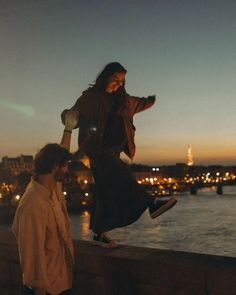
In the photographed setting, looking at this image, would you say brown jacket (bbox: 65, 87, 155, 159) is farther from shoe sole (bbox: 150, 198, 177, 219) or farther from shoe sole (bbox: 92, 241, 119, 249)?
shoe sole (bbox: 92, 241, 119, 249)

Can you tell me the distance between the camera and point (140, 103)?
4.09m

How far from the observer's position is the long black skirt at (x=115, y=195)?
368 centimetres

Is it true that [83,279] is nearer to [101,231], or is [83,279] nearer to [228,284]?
[101,231]

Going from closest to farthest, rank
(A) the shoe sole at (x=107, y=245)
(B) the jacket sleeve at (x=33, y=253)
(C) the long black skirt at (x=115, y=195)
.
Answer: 1. (B) the jacket sleeve at (x=33, y=253)
2. (C) the long black skirt at (x=115, y=195)
3. (A) the shoe sole at (x=107, y=245)

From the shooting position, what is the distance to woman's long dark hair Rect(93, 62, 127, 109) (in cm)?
385

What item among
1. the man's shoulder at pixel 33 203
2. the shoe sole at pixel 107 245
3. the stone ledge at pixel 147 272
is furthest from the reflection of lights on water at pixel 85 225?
the man's shoulder at pixel 33 203

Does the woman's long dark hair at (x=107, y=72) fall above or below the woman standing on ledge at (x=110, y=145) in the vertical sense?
above

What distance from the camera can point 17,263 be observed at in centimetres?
437

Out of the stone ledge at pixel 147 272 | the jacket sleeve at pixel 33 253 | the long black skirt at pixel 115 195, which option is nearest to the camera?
the jacket sleeve at pixel 33 253

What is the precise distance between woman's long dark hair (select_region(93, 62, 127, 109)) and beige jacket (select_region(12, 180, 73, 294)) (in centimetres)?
139

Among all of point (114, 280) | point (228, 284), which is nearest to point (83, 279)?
point (114, 280)

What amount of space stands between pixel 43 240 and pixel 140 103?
1913 millimetres

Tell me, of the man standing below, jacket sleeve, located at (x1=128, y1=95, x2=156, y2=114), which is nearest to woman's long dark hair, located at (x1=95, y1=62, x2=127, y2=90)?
jacket sleeve, located at (x1=128, y1=95, x2=156, y2=114)

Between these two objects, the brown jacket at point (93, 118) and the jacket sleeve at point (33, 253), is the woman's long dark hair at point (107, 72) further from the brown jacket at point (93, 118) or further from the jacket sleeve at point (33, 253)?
the jacket sleeve at point (33, 253)
